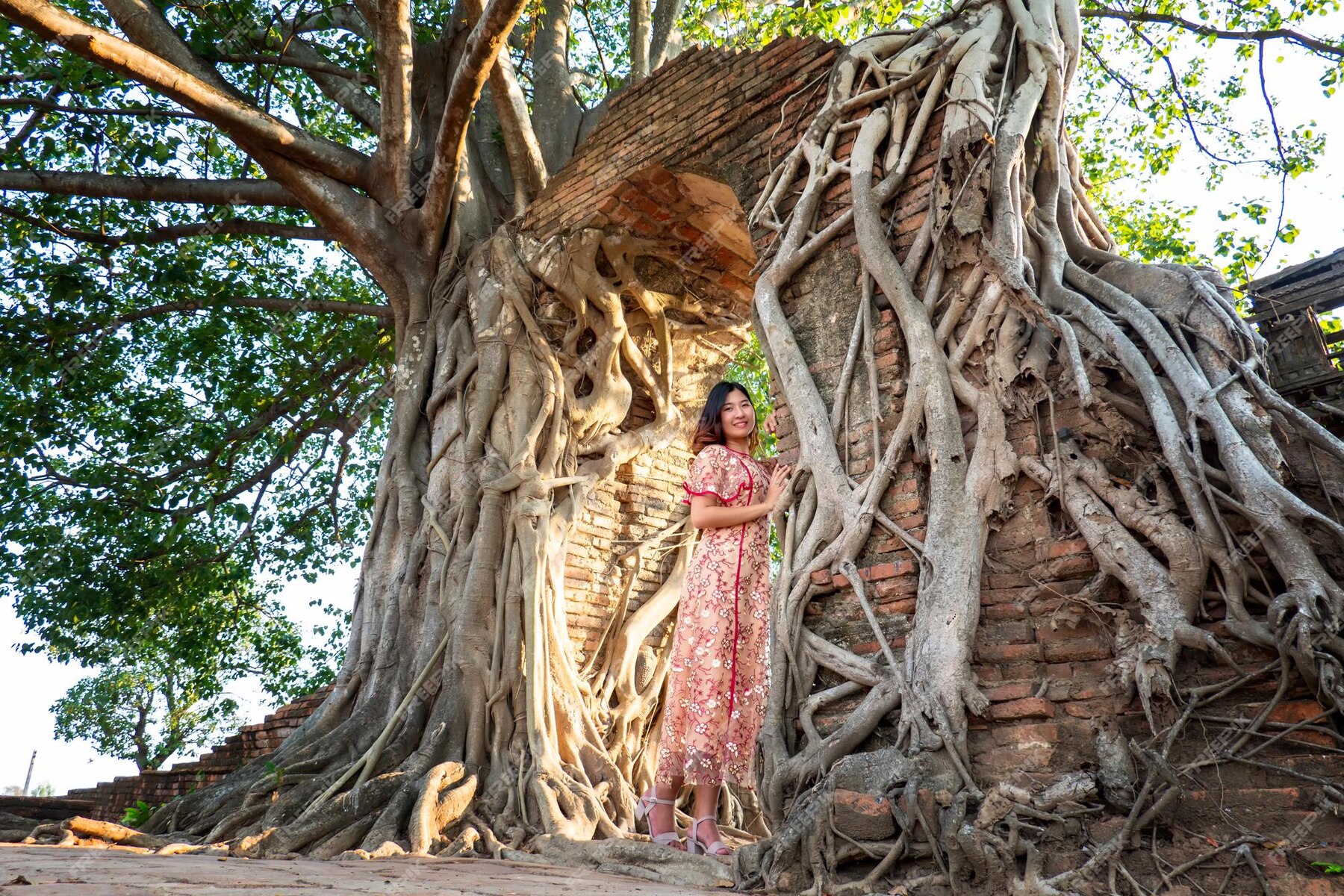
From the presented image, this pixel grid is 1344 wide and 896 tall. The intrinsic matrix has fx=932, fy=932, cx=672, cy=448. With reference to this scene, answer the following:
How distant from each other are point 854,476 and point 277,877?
2.12 meters

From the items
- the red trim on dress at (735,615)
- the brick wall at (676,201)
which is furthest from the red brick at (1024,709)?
the brick wall at (676,201)

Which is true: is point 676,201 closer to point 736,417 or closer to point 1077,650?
point 736,417

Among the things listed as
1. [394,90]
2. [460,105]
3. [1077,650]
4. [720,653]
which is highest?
[394,90]

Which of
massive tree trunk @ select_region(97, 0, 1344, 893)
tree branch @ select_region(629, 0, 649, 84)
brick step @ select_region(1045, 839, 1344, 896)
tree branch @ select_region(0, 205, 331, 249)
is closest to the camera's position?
brick step @ select_region(1045, 839, 1344, 896)

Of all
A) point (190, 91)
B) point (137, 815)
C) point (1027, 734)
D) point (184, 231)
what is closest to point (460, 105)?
point (190, 91)

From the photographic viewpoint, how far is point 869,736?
2.77m

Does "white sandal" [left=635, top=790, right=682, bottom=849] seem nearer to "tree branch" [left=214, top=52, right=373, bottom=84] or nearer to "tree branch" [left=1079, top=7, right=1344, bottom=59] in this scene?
"tree branch" [left=1079, top=7, right=1344, bottom=59]

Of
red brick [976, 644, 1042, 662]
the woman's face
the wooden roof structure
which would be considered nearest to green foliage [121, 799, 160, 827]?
the woman's face

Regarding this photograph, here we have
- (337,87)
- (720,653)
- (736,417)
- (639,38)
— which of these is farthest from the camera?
(639,38)

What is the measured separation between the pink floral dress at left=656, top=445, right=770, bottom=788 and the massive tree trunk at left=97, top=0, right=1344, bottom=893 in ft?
0.66

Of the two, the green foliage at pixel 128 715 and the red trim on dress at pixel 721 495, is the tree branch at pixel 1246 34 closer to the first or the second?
the red trim on dress at pixel 721 495

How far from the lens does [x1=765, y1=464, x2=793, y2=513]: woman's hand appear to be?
134 inches

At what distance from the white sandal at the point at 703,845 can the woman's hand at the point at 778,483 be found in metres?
1.11

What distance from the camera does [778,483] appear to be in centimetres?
346
